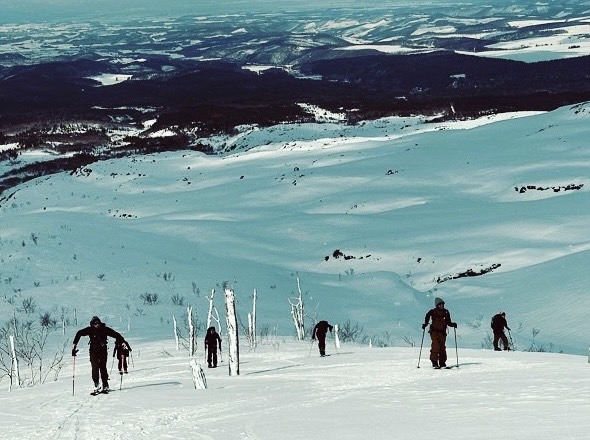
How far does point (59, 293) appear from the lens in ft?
67.1

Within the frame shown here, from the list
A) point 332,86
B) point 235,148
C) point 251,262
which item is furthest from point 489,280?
point 332,86

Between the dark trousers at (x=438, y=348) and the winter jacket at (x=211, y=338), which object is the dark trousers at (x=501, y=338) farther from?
the winter jacket at (x=211, y=338)

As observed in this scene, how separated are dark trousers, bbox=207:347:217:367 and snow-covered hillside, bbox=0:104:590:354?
187 inches

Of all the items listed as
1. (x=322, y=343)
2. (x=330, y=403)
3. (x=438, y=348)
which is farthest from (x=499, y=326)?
(x=330, y=403)

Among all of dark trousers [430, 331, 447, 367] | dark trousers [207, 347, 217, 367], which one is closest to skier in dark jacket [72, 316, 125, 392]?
dark trousers [207, 347, 217, 367]

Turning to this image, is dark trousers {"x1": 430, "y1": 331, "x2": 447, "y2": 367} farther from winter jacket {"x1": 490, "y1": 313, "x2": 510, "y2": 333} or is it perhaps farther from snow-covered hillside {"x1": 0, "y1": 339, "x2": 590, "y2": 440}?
winter jacket {"x1": 490, "y1": 313, "x2": 510, "y2": 333}

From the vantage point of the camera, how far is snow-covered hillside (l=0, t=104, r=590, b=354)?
19281 millimetres

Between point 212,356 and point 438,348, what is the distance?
3704 mm

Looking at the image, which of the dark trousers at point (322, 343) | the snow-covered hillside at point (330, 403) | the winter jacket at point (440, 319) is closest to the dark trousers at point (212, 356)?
the snow-covered hillside at point (330, 403)

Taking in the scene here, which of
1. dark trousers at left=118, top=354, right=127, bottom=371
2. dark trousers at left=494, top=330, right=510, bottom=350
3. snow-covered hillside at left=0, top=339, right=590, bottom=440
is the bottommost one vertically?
snow-covered hillside at left=0, top=339, right=590, bottom=440

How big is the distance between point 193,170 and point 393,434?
1727 inches

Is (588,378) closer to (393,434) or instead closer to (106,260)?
(393,434)

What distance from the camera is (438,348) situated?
10.4 metres

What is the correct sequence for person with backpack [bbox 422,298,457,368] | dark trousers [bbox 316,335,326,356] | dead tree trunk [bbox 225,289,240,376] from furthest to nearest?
dark trousers [bbox 316,335,326,356]
dead tree trunk [bbox 225,289,240,376]
person with backpack [bbox 422,298,457,368]
